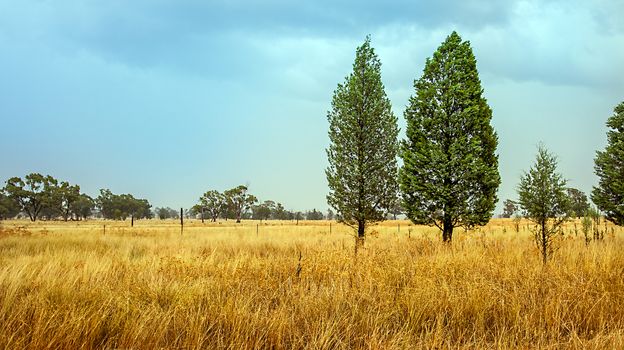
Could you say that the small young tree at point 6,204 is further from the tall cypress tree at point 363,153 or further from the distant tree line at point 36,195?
the tall cypress tree at point 363,153

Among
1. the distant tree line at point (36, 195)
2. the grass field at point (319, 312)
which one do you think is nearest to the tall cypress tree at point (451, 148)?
the grass field at point (319, 312)

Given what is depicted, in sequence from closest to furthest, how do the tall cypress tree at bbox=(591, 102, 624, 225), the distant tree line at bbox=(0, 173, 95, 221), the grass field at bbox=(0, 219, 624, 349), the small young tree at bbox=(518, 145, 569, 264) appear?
the grass field at bbox=(0, 219, 624, 349)
the small young tree at bbox=(518, 145, 569, 264)
the tall cypress tree at bbox=(591, 102, 624, 225)
the distant tree line at bbox=(0, 173, 95, 221)

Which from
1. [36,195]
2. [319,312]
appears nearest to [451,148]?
[319,312]

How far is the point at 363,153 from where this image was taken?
1527cm

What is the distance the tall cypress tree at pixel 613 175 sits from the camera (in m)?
20.2

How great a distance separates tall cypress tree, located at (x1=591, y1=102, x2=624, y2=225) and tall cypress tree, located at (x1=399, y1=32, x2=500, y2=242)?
1030 cm

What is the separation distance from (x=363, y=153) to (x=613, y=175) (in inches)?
584

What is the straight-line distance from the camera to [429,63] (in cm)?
1551

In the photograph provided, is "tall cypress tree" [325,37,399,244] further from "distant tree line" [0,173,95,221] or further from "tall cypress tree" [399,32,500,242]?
"distant tree line" [0,173,95,221]

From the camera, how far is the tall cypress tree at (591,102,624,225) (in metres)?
20.2

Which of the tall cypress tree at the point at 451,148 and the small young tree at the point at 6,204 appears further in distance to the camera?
the small young tree at the point at 6,204

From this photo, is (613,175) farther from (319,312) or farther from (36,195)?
(36,195)

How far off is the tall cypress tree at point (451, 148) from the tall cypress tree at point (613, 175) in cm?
1030

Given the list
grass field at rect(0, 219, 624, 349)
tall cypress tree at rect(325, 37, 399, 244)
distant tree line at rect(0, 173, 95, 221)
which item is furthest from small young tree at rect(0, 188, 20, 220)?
grass field at rect(0, 219, 624, 349)
